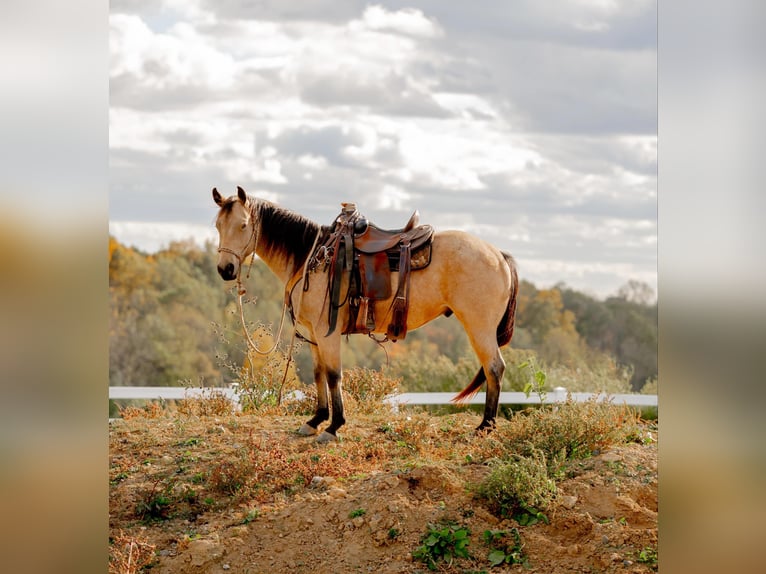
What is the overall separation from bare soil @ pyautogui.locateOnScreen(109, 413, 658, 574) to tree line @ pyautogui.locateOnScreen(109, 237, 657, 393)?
12.7m

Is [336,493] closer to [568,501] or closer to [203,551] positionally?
[203,551]

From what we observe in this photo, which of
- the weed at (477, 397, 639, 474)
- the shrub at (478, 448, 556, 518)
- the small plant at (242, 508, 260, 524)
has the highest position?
the weed at (477, 397, 639, 474)

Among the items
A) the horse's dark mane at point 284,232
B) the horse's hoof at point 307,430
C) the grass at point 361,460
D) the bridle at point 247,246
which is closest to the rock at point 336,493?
the grass at point 361,460

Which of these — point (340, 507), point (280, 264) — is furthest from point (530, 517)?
point (280, 264)

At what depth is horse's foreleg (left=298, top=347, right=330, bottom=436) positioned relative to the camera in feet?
22.6

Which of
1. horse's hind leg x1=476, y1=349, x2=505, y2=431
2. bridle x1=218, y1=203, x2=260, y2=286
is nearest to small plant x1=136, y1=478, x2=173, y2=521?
bridle x1=218, y1=203, x2=260, y2=286

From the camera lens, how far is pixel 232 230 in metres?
6.37

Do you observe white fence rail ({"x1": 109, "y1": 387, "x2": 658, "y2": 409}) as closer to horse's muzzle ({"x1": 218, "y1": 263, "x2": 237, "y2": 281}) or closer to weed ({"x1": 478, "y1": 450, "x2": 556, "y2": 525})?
horse's muzzle ({"x1": 218, "y1": 263, "x2": 237, "y2": 281})

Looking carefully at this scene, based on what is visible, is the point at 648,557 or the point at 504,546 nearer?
the point at 648,557

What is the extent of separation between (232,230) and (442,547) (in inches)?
119

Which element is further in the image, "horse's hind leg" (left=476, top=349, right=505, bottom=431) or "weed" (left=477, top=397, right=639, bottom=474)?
"horse's hind leg" (left=476, top=349, right=505, bottom=431)
